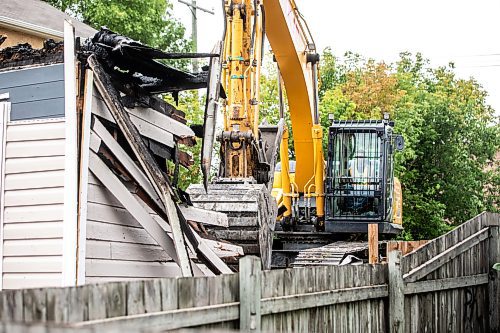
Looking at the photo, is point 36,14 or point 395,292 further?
point 36,14

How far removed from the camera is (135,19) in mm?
44156

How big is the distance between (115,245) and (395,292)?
2656 millimetres

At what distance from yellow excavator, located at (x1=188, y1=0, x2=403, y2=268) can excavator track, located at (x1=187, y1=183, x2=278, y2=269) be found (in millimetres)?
509

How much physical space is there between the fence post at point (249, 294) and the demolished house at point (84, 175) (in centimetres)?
228

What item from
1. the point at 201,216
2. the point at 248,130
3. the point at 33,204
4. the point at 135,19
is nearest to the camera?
the point at 33,204

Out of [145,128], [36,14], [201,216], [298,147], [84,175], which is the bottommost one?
[201,216]

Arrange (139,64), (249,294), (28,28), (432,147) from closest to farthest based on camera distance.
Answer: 1. (249,294)
2. (139,64)
3. (28,28)
4. (432,147)

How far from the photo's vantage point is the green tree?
42.7 metres

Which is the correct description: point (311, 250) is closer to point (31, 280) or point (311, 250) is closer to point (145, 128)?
point (145, 128)

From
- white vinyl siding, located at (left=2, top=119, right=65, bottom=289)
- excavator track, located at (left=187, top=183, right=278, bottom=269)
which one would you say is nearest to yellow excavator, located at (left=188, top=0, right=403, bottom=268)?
excavator track, located at (left=187, top=183, right=278, bottom=269)

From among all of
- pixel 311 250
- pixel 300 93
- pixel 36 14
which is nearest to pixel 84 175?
pixel 311 250

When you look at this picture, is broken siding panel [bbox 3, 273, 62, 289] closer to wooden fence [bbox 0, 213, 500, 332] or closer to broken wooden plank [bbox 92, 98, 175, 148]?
broken wooden plank [bbox 92, 98, 175, 148]

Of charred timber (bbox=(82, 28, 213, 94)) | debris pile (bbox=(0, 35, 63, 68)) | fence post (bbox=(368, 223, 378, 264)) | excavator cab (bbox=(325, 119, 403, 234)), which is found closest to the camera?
debris pile (bbox=(0, 35, 63, 68))

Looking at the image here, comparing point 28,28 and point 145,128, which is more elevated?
point 28,28
